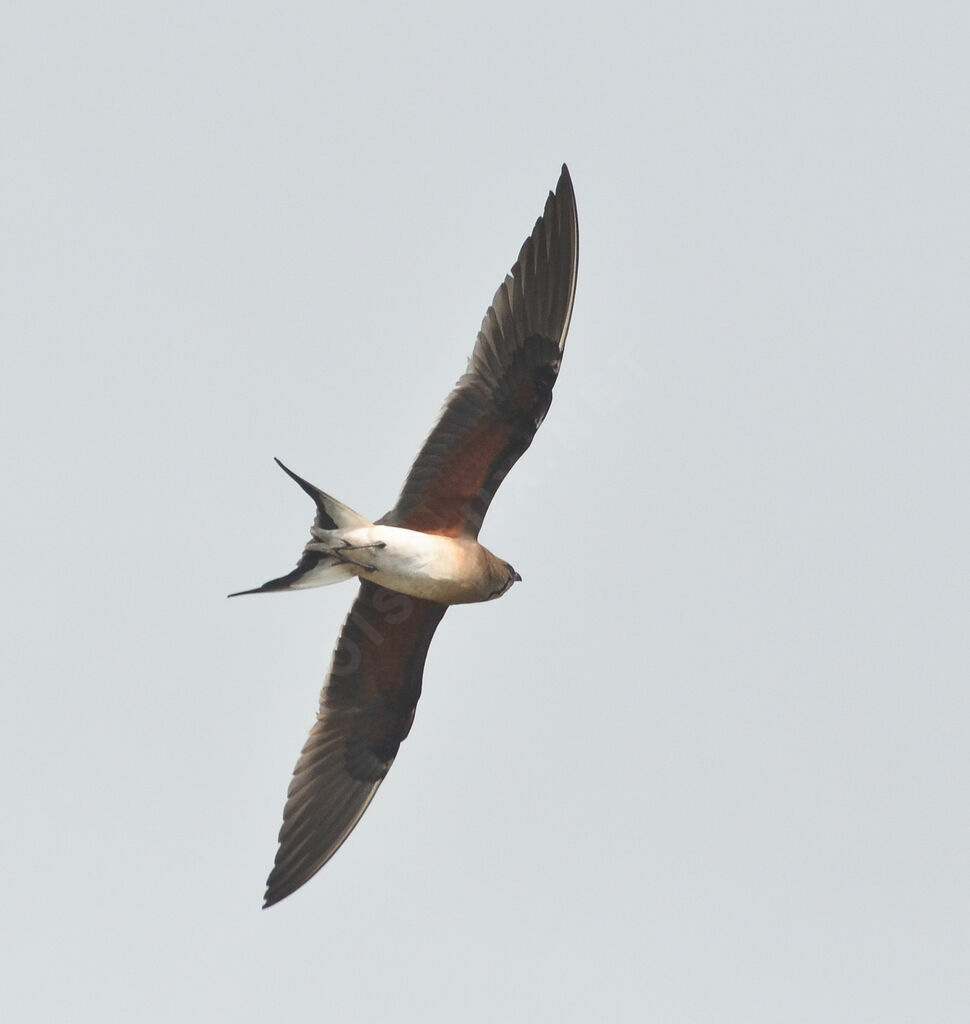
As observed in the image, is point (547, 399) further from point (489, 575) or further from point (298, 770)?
point (298, 770)

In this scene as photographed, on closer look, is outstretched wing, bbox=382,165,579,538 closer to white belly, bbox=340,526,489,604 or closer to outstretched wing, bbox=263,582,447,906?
white belly, bbox=340,526,489,604

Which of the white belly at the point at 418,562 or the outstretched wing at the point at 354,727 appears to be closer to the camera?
the white belly at the point at 418,562

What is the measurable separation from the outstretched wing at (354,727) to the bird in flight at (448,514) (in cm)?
2

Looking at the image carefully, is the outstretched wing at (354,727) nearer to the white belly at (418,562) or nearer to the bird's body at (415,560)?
the bird's body at (415,560)

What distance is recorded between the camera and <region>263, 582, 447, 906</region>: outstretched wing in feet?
57.7

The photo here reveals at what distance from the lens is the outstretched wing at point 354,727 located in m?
17.6

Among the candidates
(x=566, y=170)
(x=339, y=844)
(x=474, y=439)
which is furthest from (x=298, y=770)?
(x=566, y=170)

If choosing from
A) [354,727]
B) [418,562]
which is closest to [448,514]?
[418,562]

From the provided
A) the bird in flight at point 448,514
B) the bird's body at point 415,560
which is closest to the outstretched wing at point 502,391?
the bird in flight at point 448,514

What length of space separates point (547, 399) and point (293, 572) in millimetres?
2810

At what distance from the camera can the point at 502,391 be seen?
16.6 metres

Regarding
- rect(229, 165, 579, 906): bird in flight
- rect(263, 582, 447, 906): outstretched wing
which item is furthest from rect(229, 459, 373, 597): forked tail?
rect(263, 582, 447, 906): outstretched wing

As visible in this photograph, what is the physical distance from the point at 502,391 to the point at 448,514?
49.5 inches

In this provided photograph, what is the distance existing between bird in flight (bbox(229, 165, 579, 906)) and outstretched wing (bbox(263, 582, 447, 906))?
18 millimetres
